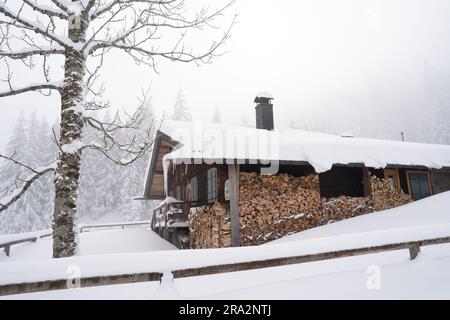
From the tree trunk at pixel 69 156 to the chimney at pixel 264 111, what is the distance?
9.54 meters

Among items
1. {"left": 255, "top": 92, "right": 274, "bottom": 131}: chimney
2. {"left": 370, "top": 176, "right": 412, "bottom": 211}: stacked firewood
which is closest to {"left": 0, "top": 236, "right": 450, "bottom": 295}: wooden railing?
{"left": 370, "top": 176, "right": 412, "bottom": 211}: stacked firewood

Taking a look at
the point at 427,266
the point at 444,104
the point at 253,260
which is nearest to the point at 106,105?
the point at 253,260

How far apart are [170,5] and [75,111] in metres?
2.69

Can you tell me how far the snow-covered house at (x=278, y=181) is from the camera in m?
8.89

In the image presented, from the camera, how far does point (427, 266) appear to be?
4.51 metres

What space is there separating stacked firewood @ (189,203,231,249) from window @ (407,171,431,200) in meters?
8.04

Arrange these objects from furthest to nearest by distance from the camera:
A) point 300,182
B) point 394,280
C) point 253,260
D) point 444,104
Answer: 1. point 444,104
2. point 300,182
3. point 394,280
4. point 253,260

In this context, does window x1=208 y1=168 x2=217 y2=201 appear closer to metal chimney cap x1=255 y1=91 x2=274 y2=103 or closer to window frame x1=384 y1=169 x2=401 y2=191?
metal chimney cap x1=255 y1=91 x2=274 y2=103

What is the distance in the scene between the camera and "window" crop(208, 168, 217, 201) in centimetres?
1032

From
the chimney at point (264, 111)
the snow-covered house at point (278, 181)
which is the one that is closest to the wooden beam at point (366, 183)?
the snow-covered house at point (278, 181)

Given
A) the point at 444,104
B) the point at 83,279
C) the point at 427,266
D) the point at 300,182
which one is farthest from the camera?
the point at 444,104

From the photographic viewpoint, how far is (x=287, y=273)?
4.57m

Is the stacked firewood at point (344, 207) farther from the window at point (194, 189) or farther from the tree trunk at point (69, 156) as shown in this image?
the tree trunk at point (69, 156)
